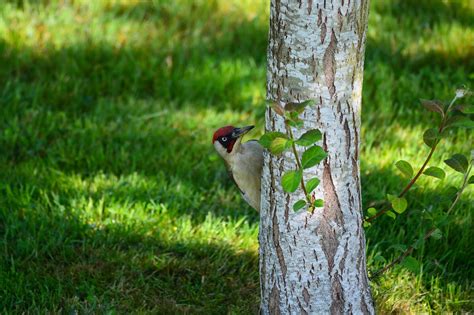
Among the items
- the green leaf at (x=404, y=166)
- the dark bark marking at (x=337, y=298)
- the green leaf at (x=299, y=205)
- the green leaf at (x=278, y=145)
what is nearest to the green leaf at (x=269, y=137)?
the green leaf at (x=278, y=145)

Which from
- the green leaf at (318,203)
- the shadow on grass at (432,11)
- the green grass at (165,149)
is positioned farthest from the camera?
the shadow on grass at (432,11)

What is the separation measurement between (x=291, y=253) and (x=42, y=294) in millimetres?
1279

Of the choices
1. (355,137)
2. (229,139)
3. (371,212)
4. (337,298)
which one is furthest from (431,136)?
(229,139)

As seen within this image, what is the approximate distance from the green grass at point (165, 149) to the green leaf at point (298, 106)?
1252mm

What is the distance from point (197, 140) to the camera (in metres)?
5.26

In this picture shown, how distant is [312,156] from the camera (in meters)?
2.85

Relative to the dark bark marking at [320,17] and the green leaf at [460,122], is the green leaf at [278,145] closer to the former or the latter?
the dark bark marking at [320,17]

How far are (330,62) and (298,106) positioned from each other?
0.29 m

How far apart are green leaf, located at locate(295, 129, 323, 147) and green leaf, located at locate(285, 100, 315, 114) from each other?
0.29 ft

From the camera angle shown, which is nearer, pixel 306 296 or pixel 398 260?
pixel 306 296

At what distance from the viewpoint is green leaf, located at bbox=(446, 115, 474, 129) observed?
299cm

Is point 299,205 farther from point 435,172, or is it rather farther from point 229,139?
point 229,139

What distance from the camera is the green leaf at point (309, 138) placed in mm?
2816

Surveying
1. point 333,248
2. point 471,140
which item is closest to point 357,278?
point 333,248
